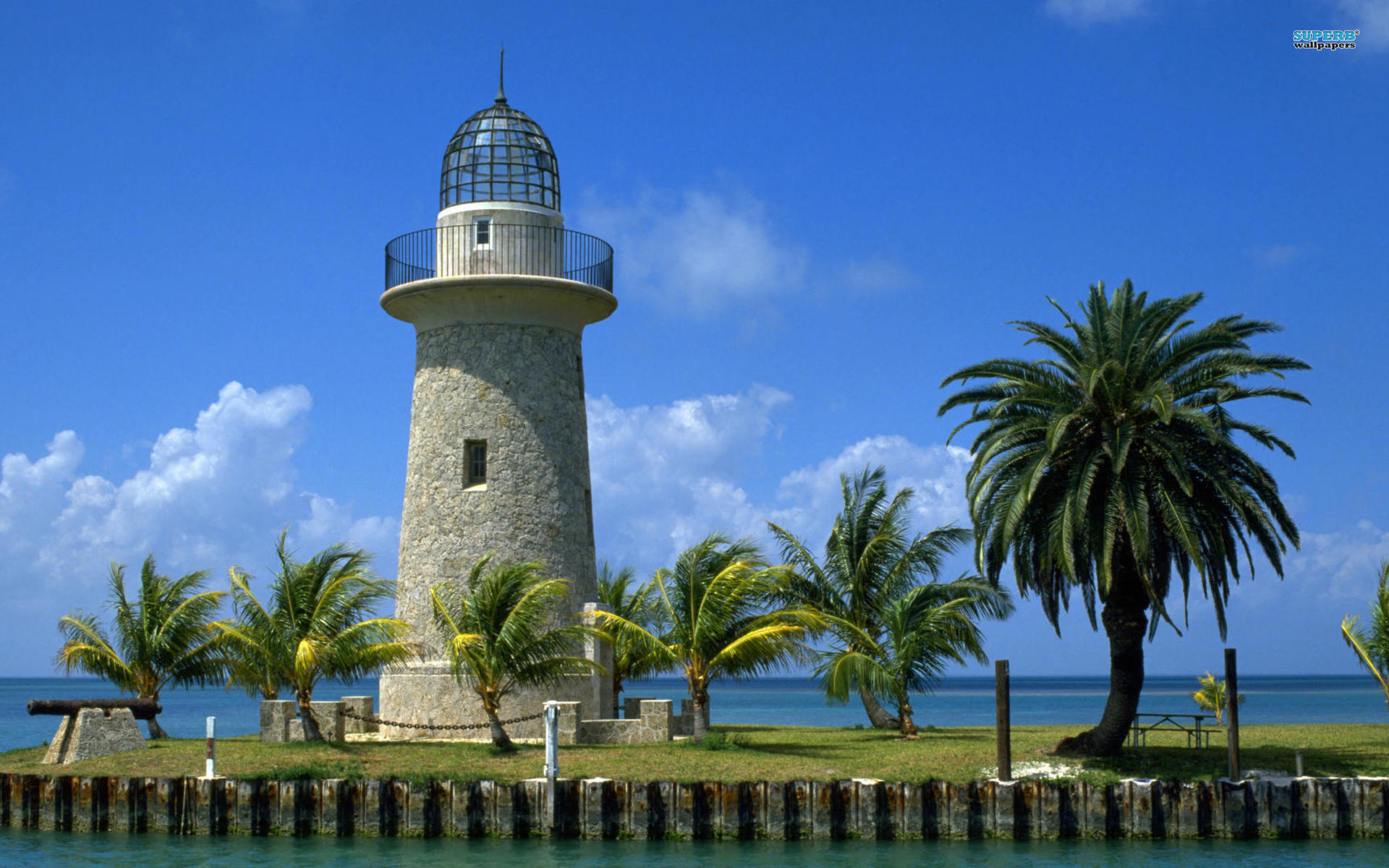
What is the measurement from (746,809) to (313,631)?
9.83 meters

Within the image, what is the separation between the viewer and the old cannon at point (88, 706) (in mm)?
25594

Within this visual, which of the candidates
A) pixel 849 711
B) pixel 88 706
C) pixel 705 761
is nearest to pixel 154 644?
pixel 88 706

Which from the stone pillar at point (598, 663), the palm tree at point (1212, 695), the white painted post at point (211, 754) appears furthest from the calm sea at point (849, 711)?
the white painted post at point (211, 754)

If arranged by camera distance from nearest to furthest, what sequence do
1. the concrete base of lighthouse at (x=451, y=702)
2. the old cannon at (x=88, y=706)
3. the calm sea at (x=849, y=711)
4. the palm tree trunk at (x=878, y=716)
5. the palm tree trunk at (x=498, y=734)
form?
1. the palm tree trunk at (x=498, y=734)
2. the old cannon at (x=88, y=706)
3. the concrete base of lighthouse at (x=451, y=702)
4. the palm tree trunk at (x=878, y=716)
5. the calm sea at (x=849, y=711)

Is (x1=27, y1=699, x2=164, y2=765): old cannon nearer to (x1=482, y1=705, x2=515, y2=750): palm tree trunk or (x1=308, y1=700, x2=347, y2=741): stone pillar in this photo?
(x1=308, y1=700, x2=347, y2=741): stone pillar

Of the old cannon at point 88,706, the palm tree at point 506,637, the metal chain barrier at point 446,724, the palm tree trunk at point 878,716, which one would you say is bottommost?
the palm tree trunk at point 878,716

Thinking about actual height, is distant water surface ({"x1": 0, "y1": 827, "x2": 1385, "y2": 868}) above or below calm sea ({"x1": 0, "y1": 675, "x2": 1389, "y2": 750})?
above

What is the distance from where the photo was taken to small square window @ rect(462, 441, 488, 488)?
28.5m

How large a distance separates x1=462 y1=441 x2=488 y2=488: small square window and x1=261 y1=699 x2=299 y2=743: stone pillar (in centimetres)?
574

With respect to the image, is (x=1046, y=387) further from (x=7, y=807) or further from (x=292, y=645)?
(x=7, y=807)

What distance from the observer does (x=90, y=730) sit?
984 inches

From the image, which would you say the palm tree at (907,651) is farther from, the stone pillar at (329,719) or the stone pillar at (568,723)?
the stone pillar at (329,719)

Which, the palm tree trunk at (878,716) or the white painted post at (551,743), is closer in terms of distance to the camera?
the white painted post at (551,743)

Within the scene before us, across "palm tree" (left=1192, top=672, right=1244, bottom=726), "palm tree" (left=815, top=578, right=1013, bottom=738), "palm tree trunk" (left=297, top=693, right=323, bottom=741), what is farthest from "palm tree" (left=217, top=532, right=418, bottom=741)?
"palm tree" (left=1192, top=672, right=1244, bottom=726)
